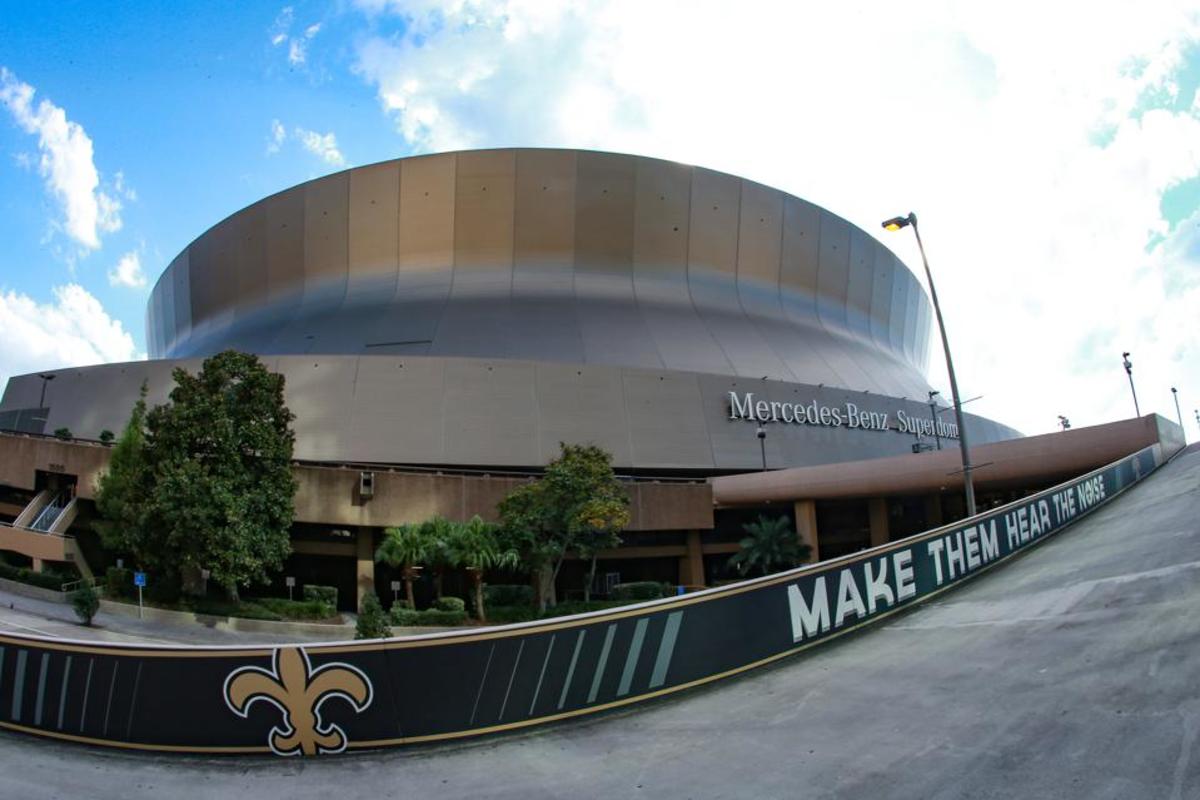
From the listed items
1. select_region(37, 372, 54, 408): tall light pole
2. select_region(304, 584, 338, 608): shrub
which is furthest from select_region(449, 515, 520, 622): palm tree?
select_region(37, 372, 54, 408): tall light pole

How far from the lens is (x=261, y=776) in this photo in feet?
20.5

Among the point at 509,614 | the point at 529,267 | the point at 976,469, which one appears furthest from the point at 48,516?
the point at 976,469

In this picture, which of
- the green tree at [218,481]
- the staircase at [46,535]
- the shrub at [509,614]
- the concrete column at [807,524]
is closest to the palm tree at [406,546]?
the shrub at [509,614]

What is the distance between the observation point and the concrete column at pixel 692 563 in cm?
3384

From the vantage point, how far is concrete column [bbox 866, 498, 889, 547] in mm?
32312

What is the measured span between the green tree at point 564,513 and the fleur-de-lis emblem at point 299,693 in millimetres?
18080

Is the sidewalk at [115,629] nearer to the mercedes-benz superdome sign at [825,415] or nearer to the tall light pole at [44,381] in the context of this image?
the tall light pole at [44,381]

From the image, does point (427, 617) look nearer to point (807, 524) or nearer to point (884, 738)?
point (807, 524)

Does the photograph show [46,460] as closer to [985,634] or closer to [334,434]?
[334,434]

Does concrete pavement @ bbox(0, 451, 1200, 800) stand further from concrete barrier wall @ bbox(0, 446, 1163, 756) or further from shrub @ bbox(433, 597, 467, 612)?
shrub @ bbox(433, 597, 467, 612)

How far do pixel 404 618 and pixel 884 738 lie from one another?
20.3 metres

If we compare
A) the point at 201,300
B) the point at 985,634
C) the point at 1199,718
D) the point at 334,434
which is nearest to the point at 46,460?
the point at 334,434

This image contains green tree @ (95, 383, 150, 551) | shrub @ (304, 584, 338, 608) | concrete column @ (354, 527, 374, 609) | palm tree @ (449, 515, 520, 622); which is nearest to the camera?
green tree @ (95, 383, 150, 551)

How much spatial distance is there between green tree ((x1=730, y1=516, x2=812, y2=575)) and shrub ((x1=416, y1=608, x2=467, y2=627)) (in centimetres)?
1343
